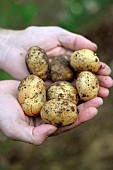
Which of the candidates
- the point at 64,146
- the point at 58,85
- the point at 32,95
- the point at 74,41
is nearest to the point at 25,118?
the point at 32,95

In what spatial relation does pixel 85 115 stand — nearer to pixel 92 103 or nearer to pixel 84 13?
pixel 92 103

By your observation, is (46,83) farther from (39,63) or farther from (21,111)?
(21,111)

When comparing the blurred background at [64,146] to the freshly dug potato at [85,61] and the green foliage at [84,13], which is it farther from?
the freshly dug potato at [85,61]

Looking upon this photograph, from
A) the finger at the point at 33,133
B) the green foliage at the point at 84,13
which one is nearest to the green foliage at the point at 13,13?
the green foliage at the point at 84,13

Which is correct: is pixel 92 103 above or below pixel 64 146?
above

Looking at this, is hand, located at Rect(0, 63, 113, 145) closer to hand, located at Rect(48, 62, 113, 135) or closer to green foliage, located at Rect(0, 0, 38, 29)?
hand, located at Rect(48, 62, 113, 135)

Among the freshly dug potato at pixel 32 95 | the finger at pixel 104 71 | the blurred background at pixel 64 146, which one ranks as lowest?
the blurred background at pixel 64 146

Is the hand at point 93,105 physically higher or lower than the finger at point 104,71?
lower
